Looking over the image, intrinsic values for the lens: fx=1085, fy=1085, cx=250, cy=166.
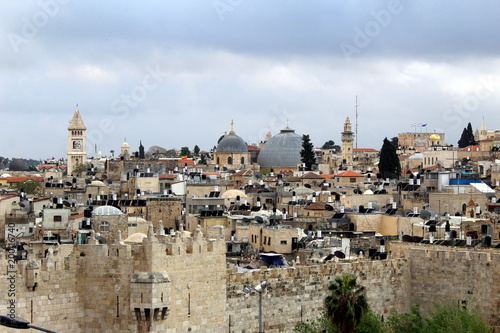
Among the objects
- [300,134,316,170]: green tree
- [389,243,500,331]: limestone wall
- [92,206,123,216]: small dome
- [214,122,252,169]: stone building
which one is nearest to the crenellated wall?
[389,243,500,331]: limestone wall

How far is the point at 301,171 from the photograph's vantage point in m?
110

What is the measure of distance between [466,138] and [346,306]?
119 metres

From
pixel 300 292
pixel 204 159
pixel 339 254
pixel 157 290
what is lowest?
pixel 300 292

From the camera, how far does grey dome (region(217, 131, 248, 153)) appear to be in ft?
436

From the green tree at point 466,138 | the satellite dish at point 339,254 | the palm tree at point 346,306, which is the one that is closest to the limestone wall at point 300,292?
the palm tree at point 346,306

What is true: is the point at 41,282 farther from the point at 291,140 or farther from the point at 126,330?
the point at 291,140

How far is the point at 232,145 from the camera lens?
13325 cm

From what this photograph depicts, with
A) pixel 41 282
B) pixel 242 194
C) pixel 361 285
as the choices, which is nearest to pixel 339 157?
pixel 242 194

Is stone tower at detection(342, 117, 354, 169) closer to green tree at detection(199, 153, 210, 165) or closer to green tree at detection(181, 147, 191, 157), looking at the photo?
green tree at detection(199, 153, 210, 165)

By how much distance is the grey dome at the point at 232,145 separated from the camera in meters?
133

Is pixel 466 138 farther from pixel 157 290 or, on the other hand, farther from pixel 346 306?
pixel 157 290

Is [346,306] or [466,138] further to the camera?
[466,138]

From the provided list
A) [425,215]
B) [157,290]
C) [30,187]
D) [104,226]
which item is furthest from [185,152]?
[157,290]

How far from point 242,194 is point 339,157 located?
202 ft
